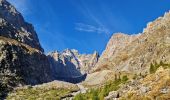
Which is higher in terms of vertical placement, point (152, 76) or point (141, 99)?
point (152, 76)

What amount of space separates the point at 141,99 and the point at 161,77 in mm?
10333

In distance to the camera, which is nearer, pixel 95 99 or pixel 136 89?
pixel 136 89

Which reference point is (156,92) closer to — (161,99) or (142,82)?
(161,99)

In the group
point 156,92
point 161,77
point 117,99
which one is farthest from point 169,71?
point 117,99

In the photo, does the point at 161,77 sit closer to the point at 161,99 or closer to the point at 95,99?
the point at 161,99

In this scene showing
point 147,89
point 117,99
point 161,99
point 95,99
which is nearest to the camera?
point 161,99

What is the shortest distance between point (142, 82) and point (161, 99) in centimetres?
1960

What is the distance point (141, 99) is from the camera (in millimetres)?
114625

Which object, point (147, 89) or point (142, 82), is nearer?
point (147, 89)

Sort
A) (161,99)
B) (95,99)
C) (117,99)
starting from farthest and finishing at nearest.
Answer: (95,99), (117,99), (161,99)

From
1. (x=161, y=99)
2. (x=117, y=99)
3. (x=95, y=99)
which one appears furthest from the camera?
(x=95, y=99)

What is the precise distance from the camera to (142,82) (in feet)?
418

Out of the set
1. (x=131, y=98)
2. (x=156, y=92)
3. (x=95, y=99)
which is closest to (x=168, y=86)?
(x=156, y=92)

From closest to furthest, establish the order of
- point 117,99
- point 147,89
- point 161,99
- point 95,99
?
point 161,99 < point 147,89 < point 117,99 < point 95,99
